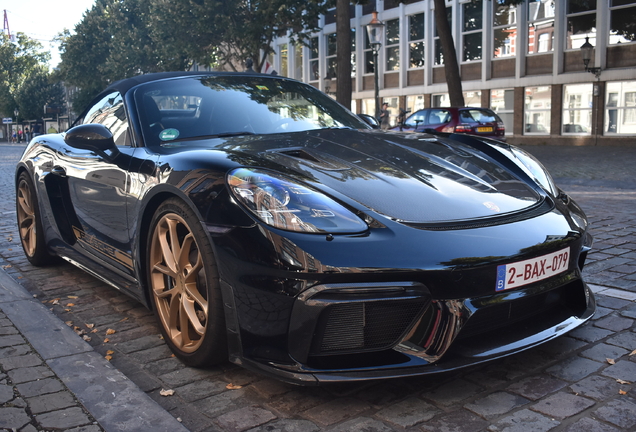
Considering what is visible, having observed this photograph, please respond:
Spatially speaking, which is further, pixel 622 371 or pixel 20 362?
pixel 20 362

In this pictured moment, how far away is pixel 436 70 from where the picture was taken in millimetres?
31891

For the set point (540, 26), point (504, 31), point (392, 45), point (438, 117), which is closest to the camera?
point (438, 117)

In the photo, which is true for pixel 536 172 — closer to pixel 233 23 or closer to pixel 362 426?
pixel 362 426

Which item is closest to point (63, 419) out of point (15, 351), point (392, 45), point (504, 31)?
point (15, 351)

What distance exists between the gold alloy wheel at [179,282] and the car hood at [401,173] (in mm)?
465

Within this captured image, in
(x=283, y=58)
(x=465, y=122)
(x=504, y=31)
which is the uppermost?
(x=283, y=58)

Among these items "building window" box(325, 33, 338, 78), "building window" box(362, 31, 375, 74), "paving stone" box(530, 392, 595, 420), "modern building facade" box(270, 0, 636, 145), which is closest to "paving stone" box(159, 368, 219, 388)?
"paving stone" box(530, 392, 595, 420)

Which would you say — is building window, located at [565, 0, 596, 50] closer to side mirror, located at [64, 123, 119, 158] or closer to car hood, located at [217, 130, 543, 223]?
car hood, located at [217, 130, 543, 223]

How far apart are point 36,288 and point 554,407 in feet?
11.3

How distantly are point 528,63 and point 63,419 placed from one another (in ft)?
92.8

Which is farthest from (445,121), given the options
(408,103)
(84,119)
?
(408,103)

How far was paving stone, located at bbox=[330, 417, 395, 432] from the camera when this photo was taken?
2242mm

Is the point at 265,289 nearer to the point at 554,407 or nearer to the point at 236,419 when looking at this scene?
the point at 236,419

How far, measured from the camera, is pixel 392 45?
112 ft
